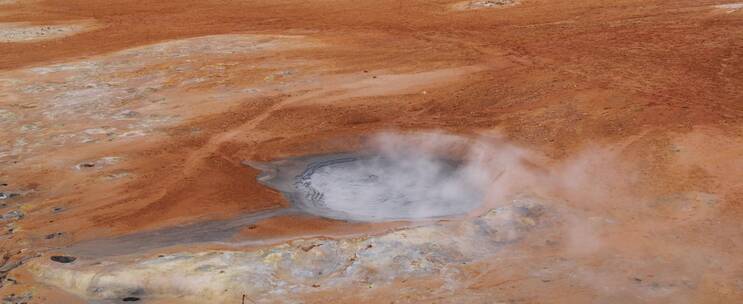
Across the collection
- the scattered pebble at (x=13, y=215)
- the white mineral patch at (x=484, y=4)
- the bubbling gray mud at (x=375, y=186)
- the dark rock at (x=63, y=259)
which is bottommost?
the scattered pebble at (x=13, y=215)

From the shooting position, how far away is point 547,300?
6180 millimetres

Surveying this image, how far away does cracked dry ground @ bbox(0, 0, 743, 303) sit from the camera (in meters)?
6.63

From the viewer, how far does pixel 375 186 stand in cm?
871

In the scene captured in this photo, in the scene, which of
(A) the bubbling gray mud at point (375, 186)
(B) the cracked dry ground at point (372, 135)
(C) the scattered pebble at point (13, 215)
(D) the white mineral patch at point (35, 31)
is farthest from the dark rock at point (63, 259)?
(D) the white mineral patch at point (35, 31)

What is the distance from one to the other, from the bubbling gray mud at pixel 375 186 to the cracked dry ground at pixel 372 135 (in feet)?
0.96

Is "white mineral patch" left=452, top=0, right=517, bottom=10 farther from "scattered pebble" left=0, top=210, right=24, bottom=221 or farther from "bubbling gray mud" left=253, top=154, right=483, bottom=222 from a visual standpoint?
"scattered pebble" left=0, top=210, right=24, bottom=221

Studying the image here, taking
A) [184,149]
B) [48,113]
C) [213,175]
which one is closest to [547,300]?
[213,175]

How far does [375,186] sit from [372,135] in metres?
1.57

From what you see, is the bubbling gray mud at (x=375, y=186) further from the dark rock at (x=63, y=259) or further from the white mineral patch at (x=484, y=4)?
the white mineral patch at (x=484, y=4)

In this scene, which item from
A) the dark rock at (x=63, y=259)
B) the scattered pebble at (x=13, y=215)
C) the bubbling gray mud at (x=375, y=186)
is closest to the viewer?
the dark rock at (x=63, y=259)

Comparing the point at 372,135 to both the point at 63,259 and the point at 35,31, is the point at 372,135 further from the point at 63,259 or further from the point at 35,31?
the point at 35,31

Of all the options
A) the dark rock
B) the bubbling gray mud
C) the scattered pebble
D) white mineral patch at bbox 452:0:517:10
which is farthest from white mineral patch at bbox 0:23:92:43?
the dark rock

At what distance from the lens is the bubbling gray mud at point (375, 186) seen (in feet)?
26.2

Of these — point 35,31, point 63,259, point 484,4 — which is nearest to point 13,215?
point 63,259
